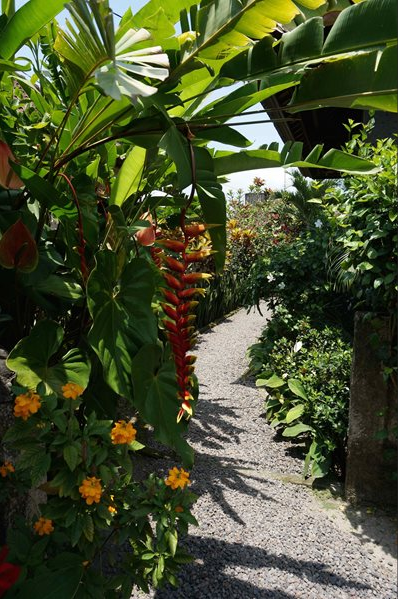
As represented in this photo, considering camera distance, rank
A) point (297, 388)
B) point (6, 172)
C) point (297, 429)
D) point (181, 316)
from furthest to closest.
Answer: point (297, 388), point (297, 429), point (6, 172), point (181, 316)

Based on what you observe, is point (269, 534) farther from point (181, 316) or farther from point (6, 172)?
point (6, 172)

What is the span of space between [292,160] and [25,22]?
77 centimetres

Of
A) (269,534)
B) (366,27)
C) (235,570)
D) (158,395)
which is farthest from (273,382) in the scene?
(366,27)

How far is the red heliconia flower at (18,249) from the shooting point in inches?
44.0

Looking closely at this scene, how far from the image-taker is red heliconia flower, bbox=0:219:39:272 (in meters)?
1.12

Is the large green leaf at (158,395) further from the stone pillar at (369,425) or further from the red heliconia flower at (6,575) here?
the stone pillar at (369,425)

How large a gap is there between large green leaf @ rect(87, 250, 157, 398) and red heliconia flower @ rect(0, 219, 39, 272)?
0.16 m

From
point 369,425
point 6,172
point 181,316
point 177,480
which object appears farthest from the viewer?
point 369,425

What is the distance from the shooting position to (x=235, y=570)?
1953mm

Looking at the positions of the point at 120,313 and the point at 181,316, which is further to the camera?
the point at 120,313

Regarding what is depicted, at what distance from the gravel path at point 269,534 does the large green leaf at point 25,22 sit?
1.67 m

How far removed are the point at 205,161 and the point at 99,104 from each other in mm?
350

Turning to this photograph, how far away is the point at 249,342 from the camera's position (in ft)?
21.1

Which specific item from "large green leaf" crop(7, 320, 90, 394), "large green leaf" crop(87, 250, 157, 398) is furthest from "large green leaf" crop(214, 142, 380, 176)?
"large green leaf" crop(7, 320, 90, 394)
